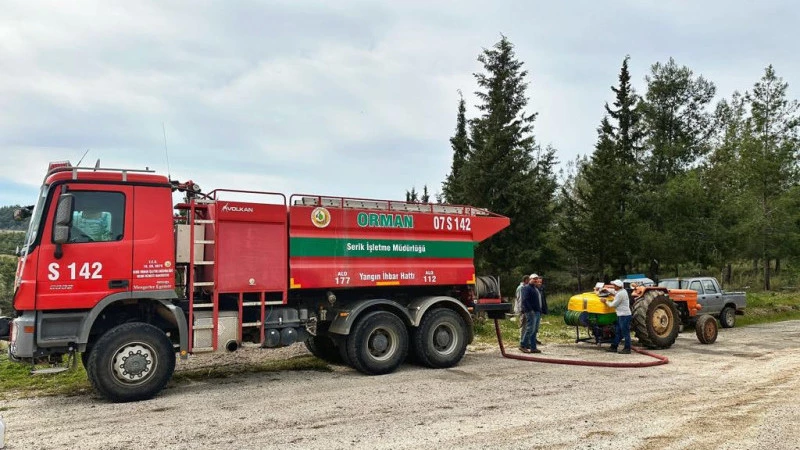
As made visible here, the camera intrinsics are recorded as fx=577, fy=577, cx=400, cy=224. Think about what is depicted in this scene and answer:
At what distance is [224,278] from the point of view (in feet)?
29.4

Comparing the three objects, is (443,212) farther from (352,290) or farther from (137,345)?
(137,345)

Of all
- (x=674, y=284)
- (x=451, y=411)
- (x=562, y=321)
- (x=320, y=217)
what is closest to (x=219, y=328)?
(x=320, y=217)

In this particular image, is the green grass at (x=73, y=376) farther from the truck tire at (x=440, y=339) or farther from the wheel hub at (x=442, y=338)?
the wheel hub at (x=442, y=338)

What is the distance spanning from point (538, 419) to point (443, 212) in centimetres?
507

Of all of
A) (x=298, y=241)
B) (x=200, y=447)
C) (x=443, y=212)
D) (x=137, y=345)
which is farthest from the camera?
(x=443, y=212)

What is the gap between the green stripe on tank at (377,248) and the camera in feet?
31.5

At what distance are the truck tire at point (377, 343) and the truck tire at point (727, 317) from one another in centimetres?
1338

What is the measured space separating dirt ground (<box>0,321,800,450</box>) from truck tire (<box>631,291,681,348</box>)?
7.26 feet

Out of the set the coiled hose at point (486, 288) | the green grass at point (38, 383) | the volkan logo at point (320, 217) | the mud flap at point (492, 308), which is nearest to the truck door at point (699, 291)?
the mud flap at point (492, 308)

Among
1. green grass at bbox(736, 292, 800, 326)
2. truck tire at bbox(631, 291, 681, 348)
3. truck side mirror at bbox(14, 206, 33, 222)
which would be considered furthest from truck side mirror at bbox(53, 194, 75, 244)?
green grass at bbox(736, 292, 800, 326)

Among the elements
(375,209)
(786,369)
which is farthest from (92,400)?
(786,369)

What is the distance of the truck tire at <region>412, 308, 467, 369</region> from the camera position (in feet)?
34.7

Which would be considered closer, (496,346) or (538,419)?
(538,419)

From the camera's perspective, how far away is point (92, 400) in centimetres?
819
